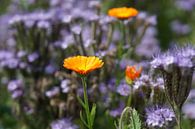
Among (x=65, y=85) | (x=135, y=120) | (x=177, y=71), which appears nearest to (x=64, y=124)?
(x=65, y=85)

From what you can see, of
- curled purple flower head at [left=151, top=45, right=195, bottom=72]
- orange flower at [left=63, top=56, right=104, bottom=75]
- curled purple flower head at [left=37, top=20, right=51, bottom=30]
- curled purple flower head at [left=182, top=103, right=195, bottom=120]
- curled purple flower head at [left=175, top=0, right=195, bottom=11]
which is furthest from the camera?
curled purple flower head at [left=175, top=0, right=195, bottom=11]

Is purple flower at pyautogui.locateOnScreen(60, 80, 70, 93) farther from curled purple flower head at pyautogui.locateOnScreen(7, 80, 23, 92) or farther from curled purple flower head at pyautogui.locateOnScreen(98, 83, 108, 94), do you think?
curled purple flower head at pyautogui.locateOnScreen(7, 80, 23, 92)

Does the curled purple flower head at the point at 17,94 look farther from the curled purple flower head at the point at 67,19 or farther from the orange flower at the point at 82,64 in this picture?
the orange flower at the point at 82,64

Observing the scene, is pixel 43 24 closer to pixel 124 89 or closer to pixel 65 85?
pixel 65 85

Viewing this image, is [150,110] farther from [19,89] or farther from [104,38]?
[104,38]

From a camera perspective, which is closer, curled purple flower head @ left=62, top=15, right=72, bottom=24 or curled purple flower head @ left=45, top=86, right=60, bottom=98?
curled purple flower head @ left=45, top=86, right=60, bottom=98

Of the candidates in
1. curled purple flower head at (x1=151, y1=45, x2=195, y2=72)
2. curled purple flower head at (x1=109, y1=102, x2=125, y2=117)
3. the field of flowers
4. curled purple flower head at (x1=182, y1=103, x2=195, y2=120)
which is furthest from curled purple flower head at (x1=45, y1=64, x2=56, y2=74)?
curled purple flower head at (x1=151, y1=45, x2=195, y2=72)
